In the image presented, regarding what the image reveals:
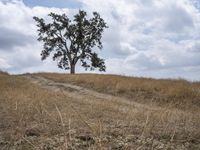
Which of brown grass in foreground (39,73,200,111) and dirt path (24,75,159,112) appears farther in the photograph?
brown grass in foreground (39,73,200,111)

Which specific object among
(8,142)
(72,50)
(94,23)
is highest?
(94,23)

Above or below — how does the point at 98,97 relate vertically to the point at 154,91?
below

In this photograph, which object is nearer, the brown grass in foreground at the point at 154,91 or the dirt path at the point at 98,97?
the dirt path at the point at 98,97

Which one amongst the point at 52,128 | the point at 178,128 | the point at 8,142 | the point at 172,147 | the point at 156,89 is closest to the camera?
the point at 172,147

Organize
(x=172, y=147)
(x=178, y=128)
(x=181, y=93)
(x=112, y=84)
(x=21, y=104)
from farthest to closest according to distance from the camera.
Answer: (x=112, y=84), (x=181, y=93), (x=21, y=104), (x=178, y=128), (x=172, y=147)

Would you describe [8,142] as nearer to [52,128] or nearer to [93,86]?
[52,128]

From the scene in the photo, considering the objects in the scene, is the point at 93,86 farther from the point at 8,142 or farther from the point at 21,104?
the point at 8,142

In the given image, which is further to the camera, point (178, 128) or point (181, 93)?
point (181, 93)

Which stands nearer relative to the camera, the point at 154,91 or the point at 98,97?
the point at 98,97

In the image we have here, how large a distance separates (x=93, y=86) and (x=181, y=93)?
786cm

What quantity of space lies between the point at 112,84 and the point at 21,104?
1622 cm

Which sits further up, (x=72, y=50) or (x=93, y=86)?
(x=72, y=50)

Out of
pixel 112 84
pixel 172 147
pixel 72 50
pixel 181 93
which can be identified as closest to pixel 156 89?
pixel 181 93

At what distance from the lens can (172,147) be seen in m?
5.89
